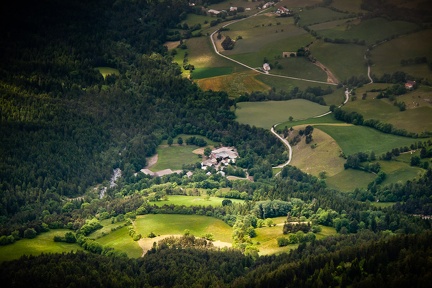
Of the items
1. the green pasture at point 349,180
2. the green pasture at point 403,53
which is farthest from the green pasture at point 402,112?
the green pasture at point 349,180

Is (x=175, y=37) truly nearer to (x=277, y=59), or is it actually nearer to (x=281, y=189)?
(x=277, y=59)

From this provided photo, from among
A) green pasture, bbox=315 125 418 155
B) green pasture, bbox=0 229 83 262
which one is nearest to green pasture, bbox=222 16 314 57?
green pasture, bbox=315 125 418 155

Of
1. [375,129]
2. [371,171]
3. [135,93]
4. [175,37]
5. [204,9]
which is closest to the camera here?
[371,171]

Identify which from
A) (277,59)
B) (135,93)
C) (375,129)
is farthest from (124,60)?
(375,129)

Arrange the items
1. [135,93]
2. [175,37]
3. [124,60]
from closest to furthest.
A: 1. [135,93]
2. [124,60]
3. [175,37]

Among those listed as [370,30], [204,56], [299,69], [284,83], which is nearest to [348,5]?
[370,30]

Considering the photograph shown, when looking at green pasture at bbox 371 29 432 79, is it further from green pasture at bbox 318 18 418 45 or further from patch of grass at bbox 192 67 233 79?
patch of grass at bbox 192 67 233 79
